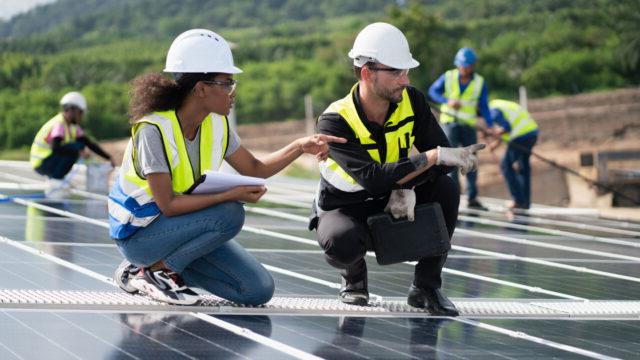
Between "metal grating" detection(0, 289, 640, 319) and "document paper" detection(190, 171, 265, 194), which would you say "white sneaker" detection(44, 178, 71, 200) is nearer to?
"metal grating" detection(0, 289, 640, 319)

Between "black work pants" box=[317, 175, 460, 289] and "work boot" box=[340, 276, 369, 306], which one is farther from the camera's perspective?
"work boot" box=[340, 276, 369, 306]

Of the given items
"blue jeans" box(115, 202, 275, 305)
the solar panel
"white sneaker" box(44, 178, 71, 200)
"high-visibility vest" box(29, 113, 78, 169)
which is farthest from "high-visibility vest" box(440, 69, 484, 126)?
"blue jeans" box(115, 202, 275, 305)

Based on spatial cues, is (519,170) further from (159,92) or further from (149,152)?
(149,152)

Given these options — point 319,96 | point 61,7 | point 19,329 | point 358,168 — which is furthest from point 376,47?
point 61,7

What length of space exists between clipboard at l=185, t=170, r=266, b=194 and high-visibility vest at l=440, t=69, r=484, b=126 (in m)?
9.38

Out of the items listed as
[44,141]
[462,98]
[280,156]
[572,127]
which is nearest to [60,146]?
[44,141]

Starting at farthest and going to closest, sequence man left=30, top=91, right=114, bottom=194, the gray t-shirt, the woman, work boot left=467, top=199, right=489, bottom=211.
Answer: man left=30, top=91, right=114, bottom=194, work boot left=467, top=199, right=489, bottom=211, the woman, the gray t-shirt

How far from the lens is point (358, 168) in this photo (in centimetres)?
752

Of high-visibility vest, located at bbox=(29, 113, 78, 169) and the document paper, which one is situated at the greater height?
the document paper

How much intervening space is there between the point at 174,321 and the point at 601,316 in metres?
2.90

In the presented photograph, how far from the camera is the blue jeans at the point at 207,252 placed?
7.21 meters

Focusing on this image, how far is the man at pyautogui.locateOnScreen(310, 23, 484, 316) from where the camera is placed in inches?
296

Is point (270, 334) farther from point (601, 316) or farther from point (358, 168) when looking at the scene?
point (601, 316)

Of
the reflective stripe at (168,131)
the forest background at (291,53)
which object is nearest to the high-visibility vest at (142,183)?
the reflective stripe at (168,131)
